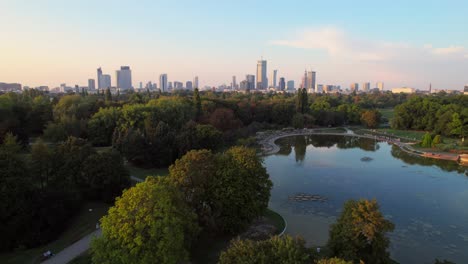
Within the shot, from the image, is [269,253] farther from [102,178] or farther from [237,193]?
[102,178]

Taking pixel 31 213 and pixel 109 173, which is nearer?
pixel 31 213

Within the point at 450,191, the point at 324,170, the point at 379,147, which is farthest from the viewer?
the point at 379,147

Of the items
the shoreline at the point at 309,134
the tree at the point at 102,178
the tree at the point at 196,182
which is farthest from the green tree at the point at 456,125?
the tree at the point at 102,178

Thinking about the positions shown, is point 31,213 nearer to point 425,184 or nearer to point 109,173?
point 109,173

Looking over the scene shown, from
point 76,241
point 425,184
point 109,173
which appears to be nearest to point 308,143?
point 425,184

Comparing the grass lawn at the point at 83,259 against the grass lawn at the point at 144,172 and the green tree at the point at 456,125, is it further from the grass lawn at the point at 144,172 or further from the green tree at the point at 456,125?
the green tree at the point at 456,125

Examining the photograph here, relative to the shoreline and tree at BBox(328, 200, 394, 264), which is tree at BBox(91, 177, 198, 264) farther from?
the shoreline

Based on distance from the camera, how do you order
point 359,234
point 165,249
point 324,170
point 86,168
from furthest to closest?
point 324,170 < point 86,168 < point 359,234 < point 165,249

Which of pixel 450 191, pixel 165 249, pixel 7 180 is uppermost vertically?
pixel 7 180
